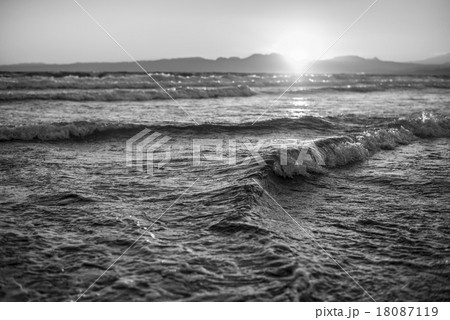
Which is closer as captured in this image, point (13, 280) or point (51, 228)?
point (13, 280)

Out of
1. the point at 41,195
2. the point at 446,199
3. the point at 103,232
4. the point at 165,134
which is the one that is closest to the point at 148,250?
the point at 103,232

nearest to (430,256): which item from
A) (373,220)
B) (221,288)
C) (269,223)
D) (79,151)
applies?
(373,220)

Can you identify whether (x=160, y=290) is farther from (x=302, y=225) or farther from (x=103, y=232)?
(x=302, y=225)

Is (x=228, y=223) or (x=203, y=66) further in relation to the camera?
(x=203, y=66)

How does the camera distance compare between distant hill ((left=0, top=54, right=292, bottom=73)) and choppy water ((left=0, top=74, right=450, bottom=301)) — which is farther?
distant hill ((left=0, top=54, right=292, bottom=73))

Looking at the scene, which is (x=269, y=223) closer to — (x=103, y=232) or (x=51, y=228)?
(x=103, y=232)

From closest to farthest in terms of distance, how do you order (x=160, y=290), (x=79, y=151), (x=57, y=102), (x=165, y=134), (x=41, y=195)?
1. (x=160, y=290)
2. (x=41, y=195)
3. (x=79, y=151)
4. (x=165, y=134)
5. (x=57, y=102)

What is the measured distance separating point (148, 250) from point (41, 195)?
238cm

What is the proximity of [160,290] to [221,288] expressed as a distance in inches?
18.9

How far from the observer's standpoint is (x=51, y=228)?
14.0 feet

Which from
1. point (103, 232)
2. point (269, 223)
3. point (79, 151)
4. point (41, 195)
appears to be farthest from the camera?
point (79, 151)

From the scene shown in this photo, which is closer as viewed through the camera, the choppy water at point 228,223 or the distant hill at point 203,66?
the choppy water at point 228,223

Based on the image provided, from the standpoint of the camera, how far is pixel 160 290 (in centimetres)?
313

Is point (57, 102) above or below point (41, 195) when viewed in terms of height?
above
